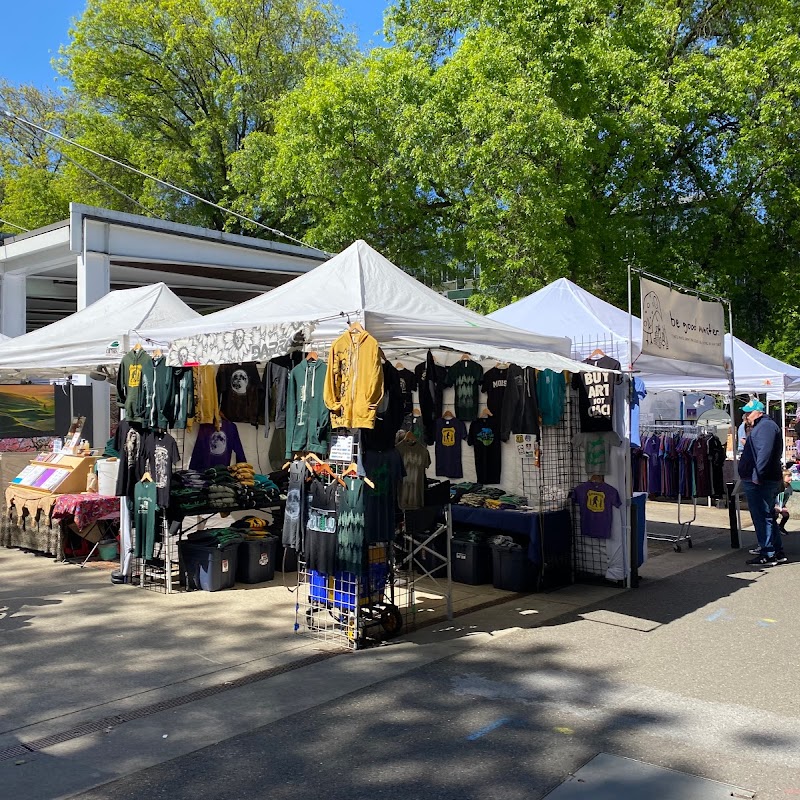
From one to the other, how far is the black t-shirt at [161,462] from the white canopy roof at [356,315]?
93cm

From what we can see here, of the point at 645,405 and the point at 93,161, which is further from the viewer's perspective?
the point at 93,161

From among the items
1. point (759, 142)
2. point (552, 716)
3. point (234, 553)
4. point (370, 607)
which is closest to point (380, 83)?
point (759, 142)

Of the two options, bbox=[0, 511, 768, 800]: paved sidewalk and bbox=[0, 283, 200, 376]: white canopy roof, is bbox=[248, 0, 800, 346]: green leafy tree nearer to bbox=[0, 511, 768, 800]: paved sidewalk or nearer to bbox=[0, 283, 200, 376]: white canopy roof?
bbox=[0, 283, 200, 376]: white canopy roof

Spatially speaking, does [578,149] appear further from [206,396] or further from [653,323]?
[206,396]

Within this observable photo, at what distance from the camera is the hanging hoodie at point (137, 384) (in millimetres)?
8164

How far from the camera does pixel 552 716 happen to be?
4867 mm

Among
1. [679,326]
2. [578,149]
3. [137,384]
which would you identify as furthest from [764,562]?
[578,149]

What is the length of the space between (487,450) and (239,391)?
3.17 meters

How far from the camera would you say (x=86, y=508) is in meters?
9.43

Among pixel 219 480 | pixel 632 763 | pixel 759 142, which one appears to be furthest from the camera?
pixel 759 142

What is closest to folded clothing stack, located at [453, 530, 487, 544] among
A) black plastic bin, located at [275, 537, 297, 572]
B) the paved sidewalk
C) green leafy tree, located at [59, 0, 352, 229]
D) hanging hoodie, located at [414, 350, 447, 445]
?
the paved sidewalk

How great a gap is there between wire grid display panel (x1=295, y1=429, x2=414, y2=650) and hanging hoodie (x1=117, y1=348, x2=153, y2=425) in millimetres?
2625

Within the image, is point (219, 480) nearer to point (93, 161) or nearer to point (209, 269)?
point (209, 269)

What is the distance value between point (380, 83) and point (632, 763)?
1943cm
